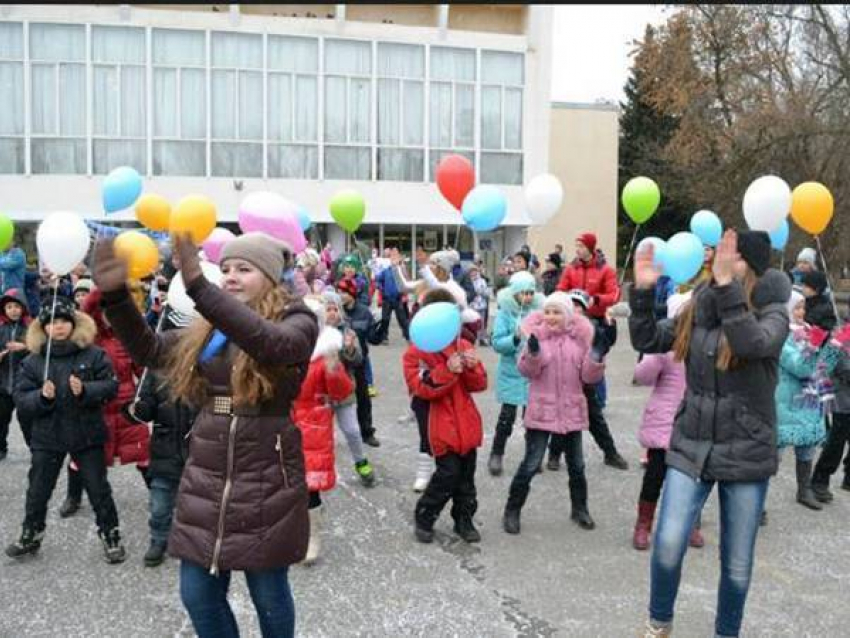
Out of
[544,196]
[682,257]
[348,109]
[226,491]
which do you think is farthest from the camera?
[348,109]

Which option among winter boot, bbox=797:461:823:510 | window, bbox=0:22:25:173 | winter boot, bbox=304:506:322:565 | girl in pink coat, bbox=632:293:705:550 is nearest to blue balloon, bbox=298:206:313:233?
winter boot, bbox=304:506:322:565

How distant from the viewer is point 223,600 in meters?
2.89

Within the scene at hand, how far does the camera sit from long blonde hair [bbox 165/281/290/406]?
2.76 metres

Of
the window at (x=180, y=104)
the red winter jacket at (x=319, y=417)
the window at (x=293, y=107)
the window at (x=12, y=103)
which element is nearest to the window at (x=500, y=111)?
the window at (x=293, y=107)

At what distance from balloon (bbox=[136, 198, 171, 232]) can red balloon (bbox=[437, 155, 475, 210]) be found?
231 centimetres

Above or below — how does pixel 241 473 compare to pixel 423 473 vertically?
above

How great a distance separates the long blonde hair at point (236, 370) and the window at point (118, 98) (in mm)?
19983

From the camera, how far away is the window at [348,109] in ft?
74.2

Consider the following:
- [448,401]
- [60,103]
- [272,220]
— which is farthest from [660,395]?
[60,103]

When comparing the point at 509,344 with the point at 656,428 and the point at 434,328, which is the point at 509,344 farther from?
the point at 434,328

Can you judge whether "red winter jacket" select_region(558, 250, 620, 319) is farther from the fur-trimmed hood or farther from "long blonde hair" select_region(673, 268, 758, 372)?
the fur-trimmed hood

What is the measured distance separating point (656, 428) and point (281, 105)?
755 inches

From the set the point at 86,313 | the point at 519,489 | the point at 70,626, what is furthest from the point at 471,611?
the point at 86,313

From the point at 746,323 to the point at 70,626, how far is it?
332cm
